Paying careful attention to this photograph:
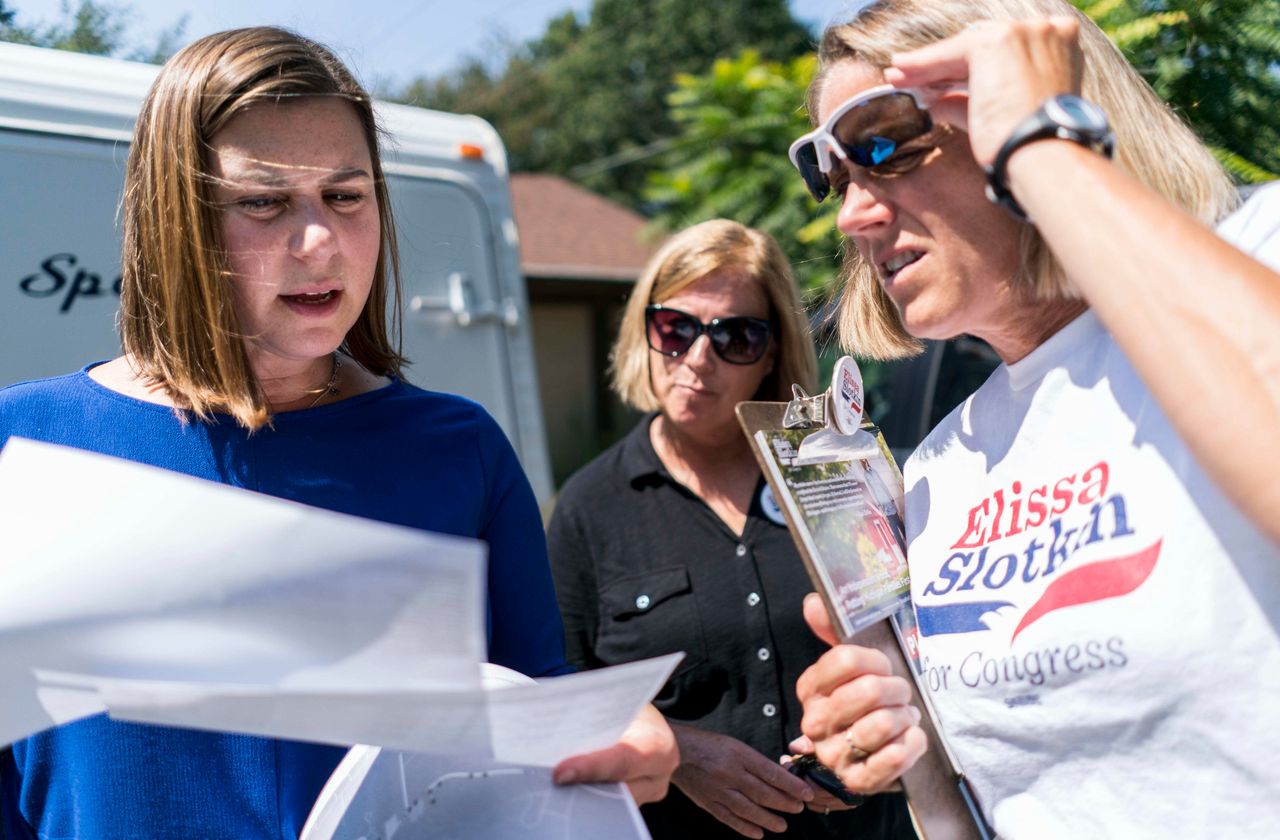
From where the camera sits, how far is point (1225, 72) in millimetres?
2340

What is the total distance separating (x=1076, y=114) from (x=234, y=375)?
1.08 m

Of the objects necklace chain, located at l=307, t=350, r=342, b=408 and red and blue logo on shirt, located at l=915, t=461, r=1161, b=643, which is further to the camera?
necklace chain, located at l=307, t=350, r=342, b=408

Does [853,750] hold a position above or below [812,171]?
below

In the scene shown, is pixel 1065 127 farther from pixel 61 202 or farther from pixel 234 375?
pixel 61 202

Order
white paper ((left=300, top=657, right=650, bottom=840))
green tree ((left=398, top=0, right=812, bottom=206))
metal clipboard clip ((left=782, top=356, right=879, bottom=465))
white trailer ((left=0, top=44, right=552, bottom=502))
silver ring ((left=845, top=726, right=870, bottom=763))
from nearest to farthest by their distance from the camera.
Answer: white paper ((left=300, top=657, right=650, bottom=840))
silver ring ((left=845, top=726, right=870, bottom=763))
metal clipboard clip ((left=782, top=356, right=879, bottom=465))
white trailer ((left=0, top=44, right=552, bottom=502))
green tree ((left=398, top=0, right=812, bottom=206))

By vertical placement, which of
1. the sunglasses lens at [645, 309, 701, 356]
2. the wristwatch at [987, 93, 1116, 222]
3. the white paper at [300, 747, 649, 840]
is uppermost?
the wristwatch at [987, 93, 1116, 222]

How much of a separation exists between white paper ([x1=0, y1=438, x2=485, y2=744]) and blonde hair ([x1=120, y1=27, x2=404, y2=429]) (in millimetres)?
451

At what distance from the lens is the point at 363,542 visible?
90 cm

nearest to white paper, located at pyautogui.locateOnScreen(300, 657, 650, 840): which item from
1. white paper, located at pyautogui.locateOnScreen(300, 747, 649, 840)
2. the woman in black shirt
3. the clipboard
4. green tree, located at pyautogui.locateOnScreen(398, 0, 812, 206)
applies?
white paper, located at pyautogui.locateOnScreen(300, 747, 649, 840)

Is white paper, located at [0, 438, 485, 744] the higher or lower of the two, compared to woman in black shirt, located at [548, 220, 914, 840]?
higher

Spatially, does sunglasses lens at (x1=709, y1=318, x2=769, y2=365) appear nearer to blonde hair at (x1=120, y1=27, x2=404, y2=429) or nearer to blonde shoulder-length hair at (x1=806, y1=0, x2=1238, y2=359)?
blonde shoulder-length hair at (x1=806, y1=0, x2=1238, y2=359)

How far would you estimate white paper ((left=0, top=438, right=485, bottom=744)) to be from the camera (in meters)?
0.90

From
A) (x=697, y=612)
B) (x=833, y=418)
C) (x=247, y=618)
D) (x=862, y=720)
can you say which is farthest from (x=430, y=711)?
(x=697, y=612)

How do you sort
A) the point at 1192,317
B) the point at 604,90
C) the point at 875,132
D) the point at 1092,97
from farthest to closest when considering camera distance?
the point at 604,90, the point at 875,132, the point at 1092,97, the point at 1192,317
